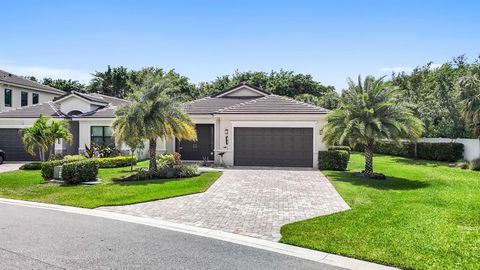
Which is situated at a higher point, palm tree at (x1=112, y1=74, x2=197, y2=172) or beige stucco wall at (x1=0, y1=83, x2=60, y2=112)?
beige stucco wall at (x1=0, y1=83, x2=60, y2=112)

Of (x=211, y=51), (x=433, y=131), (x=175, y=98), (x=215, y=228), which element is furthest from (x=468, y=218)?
(x=433, y=131)

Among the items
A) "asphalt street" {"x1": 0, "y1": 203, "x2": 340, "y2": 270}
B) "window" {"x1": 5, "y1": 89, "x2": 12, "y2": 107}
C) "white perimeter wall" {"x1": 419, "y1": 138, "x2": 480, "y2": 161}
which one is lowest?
"asphalt street" {"x1": 0, "y1": 203, "x2": 340, "y2": 270}

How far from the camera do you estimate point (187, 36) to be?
1905cm

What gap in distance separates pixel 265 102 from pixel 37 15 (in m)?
13.8

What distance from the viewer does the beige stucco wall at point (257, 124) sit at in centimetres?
2198

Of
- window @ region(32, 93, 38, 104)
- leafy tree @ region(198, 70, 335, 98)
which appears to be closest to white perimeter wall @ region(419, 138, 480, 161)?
leafy tree @ region(198, 70, 335, 98)

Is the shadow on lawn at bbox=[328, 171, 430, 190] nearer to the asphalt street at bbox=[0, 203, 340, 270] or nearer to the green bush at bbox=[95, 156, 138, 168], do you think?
the asphalt street at bbox=[0, 203, 340, 270]

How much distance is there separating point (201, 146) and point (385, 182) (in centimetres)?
1289

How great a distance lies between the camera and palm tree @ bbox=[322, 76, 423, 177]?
54.6ft

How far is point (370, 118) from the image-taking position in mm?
16891

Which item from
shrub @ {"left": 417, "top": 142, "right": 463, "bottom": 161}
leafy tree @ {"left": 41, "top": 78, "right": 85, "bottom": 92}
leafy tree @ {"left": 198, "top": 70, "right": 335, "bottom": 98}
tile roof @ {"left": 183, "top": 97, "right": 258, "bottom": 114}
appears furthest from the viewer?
leafy tree @ {"left": 41, "top": 78, "right": 85, "bottom": 92}

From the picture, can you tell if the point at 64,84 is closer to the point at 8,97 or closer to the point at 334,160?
the point at 8,97

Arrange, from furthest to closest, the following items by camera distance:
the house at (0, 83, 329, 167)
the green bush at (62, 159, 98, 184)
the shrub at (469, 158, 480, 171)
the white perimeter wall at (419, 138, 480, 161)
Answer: the white perimeter wall at (419, 138, 480, 161) → the house at (0, 83, 329, 167) → the shrub at (469, 158, 480, 171) → the green bush at (62, 159, 98, 184)

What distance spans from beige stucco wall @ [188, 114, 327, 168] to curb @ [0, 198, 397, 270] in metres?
12.3
